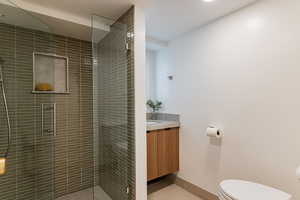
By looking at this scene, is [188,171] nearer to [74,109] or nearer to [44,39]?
[74,109]

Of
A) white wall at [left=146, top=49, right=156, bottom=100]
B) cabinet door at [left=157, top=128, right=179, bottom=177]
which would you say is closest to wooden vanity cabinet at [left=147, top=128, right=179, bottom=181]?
cabinet door at [left=157, top=128, right=179, bottom=177]

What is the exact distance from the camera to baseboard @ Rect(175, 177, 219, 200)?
2062 millimetres

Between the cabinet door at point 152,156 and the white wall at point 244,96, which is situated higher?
the white wall at point 244,96

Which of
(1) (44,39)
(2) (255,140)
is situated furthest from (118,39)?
(2) (255,140)

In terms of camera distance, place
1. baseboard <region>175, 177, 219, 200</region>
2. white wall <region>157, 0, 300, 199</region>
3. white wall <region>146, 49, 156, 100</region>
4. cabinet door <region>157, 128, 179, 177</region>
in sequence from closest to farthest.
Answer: white wall <region>157, 0, 300, 199</region>, baseboard <region>175, 177, 219, 200</region>, cabinet door <region>157, 128, 179, 177</region>, white wall <region>146, 49, 156, 100</region>

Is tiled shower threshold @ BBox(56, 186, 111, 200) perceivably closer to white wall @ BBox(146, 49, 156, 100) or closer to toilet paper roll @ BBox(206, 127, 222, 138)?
toilet paper roll @ BBox(206, 127, 222, 138)

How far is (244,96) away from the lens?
5.84 feet

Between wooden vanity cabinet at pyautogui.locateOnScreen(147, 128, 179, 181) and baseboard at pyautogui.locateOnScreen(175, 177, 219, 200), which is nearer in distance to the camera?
baseboard at pyautogui.locateOnScreen(175, 177, 219, 200)

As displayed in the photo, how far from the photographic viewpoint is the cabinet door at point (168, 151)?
2305 mm

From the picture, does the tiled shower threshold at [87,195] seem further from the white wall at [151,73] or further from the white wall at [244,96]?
the white wall at [151,73]

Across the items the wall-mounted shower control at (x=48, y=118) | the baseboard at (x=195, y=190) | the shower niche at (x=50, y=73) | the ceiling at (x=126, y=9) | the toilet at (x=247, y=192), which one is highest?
the ceiling at (x=126, y=9)

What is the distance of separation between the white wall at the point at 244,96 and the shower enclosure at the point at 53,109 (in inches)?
40.9

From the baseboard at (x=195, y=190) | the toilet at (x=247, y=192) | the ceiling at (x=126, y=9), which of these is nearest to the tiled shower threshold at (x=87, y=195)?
the baseboard at (x=195, y=190)

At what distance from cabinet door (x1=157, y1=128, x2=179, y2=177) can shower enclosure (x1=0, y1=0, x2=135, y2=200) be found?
67 cm
